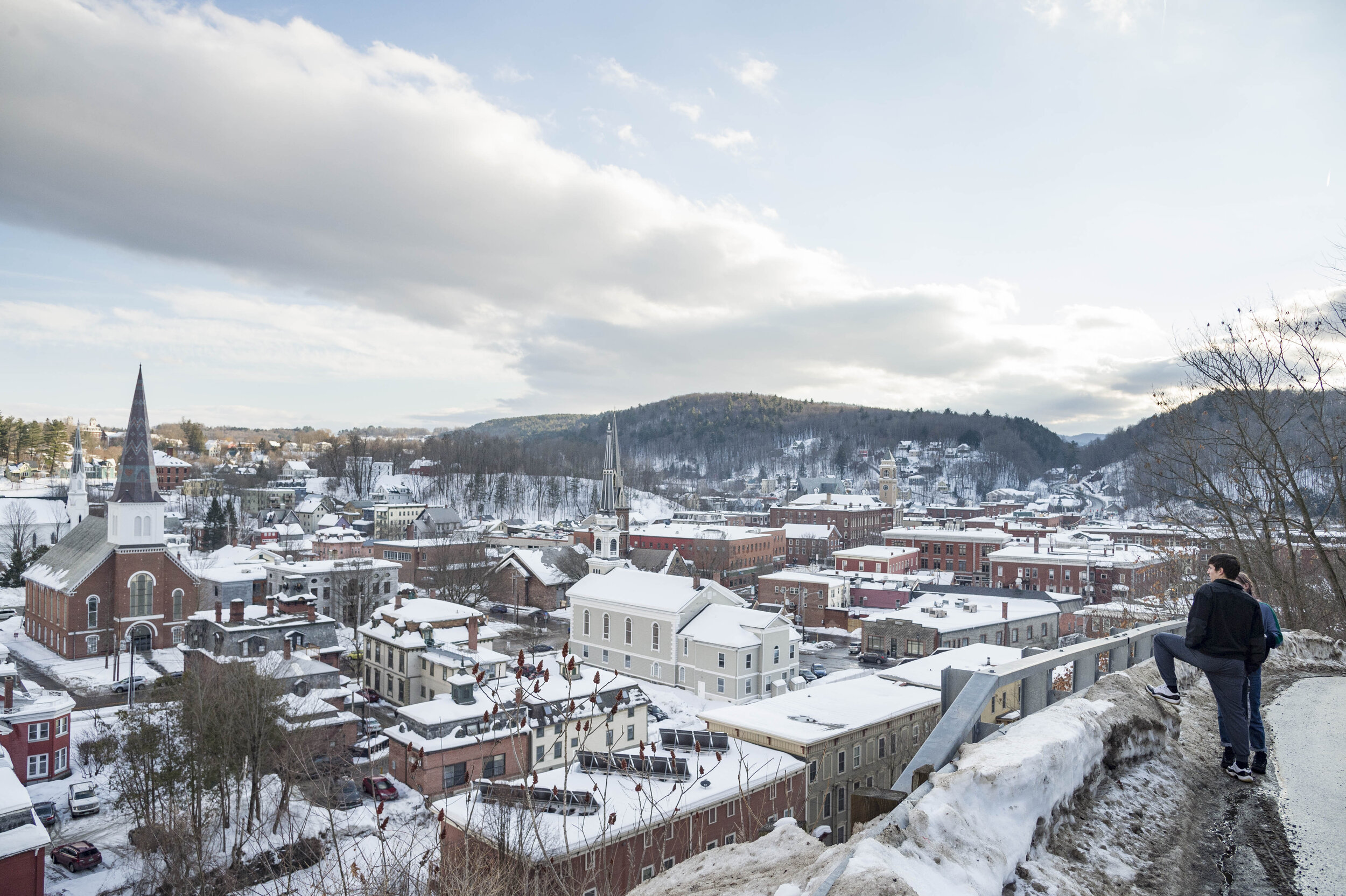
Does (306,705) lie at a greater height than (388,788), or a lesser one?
greater

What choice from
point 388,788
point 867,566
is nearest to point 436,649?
point 388,788

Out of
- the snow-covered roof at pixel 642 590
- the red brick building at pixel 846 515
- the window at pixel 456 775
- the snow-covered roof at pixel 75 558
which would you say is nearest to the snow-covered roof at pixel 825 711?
the window at pixel 456 775

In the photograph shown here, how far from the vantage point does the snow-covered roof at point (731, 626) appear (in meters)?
33.7

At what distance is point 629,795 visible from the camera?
44.8 ft

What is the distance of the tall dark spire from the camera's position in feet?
120

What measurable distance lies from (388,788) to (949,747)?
2222cm

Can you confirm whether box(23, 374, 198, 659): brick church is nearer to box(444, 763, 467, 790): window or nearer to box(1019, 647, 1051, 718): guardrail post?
box(444, 763, 467, 790): window

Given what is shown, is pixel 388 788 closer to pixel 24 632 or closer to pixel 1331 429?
pixel 1331 429

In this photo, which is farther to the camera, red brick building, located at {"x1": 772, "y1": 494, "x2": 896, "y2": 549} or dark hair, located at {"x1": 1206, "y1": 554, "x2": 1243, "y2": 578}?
red brick building, located at {"x1": 772, "y1": 494, "x2": 896, "y2": 549}

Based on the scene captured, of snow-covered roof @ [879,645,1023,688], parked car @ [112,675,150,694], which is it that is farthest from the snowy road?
parked car @ [112,675,150,694]

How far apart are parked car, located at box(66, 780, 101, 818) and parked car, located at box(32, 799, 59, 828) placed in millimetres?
448

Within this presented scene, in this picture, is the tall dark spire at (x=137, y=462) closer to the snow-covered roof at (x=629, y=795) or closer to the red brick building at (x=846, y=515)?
the snow-covered roof at (x=629, y=795)

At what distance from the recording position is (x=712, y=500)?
137375mm

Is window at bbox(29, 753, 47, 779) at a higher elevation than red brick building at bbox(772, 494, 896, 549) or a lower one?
lower
